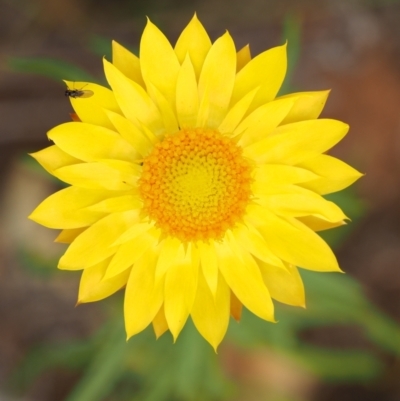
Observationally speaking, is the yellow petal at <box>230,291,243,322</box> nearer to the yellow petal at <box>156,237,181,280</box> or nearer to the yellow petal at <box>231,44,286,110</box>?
the yellow petal at <box>156,237,181,280</box>

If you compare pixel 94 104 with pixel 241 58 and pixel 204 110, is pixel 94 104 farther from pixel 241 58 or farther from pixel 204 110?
pixel 241 58

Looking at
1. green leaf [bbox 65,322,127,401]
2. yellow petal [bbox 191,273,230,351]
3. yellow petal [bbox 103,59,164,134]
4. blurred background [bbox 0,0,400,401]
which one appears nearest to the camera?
yellow petal [bbox 103,59,164,134]

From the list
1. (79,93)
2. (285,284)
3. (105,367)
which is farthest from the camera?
(105,367)

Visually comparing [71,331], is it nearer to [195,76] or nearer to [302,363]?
[302,363]

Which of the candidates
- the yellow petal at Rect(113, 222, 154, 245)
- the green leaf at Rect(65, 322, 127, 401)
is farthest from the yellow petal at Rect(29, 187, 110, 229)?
the green leaf at Rect(65, 322, 127, 401)

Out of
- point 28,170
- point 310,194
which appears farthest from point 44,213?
point 28,170

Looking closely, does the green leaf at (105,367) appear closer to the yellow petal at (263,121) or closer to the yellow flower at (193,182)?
the yellow flower at (193,182)

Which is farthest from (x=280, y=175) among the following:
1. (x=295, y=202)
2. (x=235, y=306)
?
(x=235, y=306)
